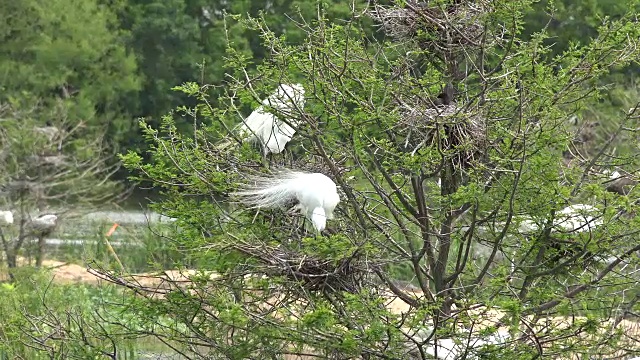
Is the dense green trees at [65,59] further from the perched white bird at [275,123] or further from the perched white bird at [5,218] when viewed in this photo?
the perched white bird at [275,123]

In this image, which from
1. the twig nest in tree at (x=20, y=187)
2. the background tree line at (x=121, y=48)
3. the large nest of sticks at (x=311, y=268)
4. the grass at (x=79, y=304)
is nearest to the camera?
the large nest of sticks at (x=311, y=268)

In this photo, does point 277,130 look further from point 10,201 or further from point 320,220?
point 10,201

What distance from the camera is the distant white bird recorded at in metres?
3.83

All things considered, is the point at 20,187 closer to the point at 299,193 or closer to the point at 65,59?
the point at 65,59

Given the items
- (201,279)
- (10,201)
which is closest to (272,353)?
(201,279)

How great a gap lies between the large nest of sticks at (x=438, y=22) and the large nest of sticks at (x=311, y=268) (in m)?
1.03

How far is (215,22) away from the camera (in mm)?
23188

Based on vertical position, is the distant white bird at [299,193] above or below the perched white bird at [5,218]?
below

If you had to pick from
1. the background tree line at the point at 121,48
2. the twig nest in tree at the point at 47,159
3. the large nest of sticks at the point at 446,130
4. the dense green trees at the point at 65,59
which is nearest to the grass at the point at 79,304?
the twig nest in tree at the point at 47,159

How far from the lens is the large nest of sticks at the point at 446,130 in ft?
12.8

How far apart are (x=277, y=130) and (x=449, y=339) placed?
1.14 meters

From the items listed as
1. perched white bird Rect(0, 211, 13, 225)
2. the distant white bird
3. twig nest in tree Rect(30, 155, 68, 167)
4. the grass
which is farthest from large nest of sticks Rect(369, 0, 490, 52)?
twig nest in tree Rect(30, 155, 68, 167)

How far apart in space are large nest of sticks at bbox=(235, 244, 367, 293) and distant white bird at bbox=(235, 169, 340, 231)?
142mm

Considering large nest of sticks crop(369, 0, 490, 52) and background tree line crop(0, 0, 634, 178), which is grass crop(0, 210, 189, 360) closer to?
large nest of sticks crop(369, 0, 490, 52)
